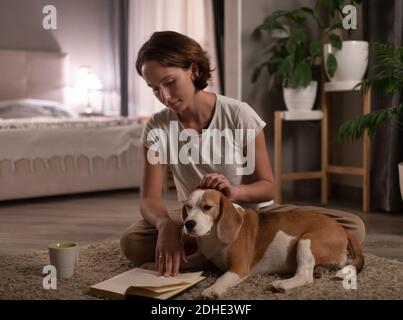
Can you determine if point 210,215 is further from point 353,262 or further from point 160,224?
point 353,262

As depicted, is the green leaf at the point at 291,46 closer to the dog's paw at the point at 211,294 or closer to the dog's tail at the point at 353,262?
the dog's tail at the point at 353,262

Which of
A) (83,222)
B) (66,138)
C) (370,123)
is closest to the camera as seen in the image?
(370,123)

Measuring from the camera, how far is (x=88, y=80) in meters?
5.79

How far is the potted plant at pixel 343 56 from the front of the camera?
320 cm

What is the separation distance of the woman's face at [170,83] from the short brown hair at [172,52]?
0.02 metres

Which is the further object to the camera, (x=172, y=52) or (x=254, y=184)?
(x=254, y=184)

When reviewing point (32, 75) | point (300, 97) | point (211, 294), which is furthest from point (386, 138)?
point (32, 75)

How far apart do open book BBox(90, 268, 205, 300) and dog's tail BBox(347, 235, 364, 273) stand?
0.49 metres

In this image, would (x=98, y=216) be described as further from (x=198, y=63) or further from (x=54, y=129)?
(x=198, y=63)

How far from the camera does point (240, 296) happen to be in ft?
5.00

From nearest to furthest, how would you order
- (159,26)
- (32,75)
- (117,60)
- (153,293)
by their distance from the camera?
(153,293)
(159,26)
(32,75)
(117,60)

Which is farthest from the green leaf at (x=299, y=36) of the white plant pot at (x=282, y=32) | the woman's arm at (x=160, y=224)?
the woman's arm at (x=160, y=224)

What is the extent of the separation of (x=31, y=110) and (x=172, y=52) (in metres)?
3.63
